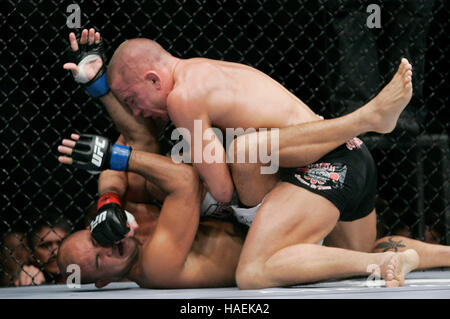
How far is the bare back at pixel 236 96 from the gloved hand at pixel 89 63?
0.31 meters

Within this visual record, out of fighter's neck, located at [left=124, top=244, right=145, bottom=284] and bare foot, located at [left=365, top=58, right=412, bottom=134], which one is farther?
fighter's neck, located at [left=124, top=244, right=145, bottom=284]

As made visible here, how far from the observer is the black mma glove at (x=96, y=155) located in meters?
1.58

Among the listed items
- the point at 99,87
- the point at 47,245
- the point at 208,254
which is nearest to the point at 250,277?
the point at 208,254

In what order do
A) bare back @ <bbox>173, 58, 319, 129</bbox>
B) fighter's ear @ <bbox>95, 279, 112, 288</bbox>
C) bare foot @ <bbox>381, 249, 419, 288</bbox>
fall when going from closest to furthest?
bare foot @ <bbox>381, 249, 419, 288</bbox>
bare back @ <bbox>173, 58, 319, 129</bbox>
fighter's ear @ <bbox>95, 279, 112, 288</bbox>

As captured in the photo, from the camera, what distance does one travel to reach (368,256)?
1.51 metres

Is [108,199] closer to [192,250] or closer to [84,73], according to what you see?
[192,250]

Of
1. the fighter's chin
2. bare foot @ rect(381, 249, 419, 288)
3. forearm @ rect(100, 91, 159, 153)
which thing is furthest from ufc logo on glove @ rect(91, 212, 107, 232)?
bare foot @ rect(381, 249, 419, 288)

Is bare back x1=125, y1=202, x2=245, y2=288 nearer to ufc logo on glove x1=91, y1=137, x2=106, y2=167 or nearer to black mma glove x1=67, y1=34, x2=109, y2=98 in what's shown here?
ufc logo on glove x1=91, y1=137, x2=106, y2=167

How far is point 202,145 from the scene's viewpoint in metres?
1.56

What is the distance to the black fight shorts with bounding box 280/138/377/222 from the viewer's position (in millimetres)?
1599

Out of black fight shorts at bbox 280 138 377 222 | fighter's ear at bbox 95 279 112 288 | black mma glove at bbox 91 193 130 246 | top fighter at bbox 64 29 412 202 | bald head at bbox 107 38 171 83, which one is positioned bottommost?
fighter's ear at bbox 95 279 112 288

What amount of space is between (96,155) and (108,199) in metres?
0.18

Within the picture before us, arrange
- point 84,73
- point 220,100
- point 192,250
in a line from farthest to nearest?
1. point 84,73
2. point 192,250
3. point 220,100

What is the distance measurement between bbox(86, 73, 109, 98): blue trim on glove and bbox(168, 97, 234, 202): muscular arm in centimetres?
35
